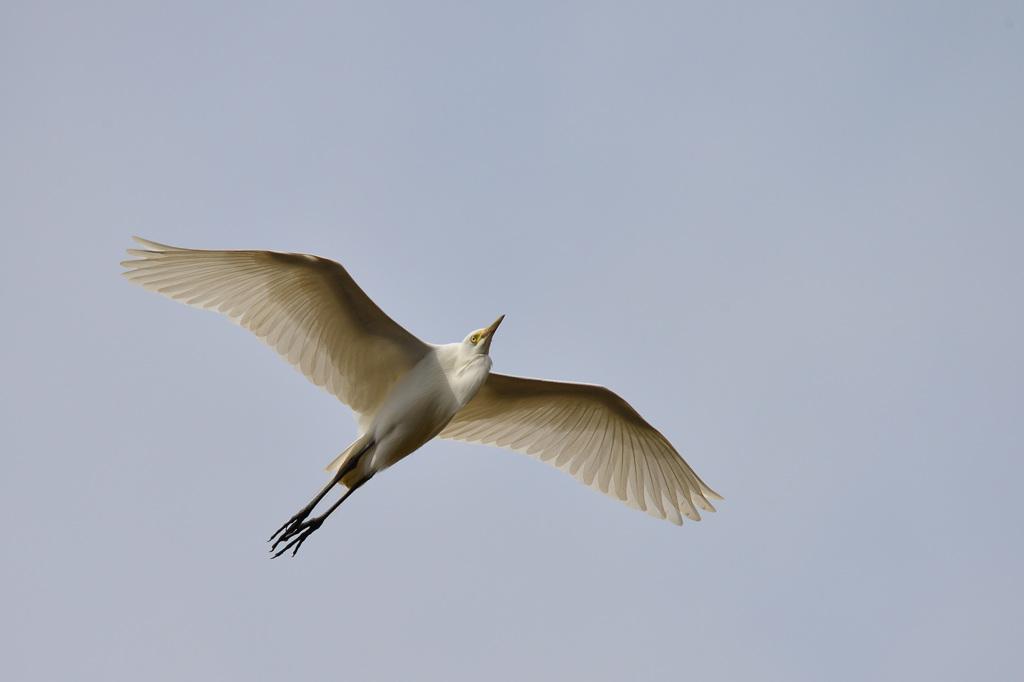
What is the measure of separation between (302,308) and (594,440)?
4.35 m

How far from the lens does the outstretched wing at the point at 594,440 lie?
1384 centimetres

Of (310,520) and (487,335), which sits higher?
(487,335)

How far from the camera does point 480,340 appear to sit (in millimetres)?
12430

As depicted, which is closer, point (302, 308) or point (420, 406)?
point (420, 406)

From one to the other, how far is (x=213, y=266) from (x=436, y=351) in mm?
2706

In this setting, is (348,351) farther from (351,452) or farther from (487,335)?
(487,335)

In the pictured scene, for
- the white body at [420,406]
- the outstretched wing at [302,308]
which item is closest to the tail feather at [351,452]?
the white body at [420,406]

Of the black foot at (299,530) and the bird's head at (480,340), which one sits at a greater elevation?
the bird's head at (480,340)

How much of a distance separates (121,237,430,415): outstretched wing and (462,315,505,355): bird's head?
554 millimetres

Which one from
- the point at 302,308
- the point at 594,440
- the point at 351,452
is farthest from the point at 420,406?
the point at 594,440

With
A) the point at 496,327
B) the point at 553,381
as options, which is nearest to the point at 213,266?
the point at 496,327

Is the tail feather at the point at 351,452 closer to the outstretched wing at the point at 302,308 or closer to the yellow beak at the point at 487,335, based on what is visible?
the outstretched wing at the point at 302,308

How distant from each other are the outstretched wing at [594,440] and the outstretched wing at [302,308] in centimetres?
151

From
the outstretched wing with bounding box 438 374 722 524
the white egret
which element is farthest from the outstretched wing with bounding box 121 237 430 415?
the outstretched wing with bounding box 438 374 722 524
